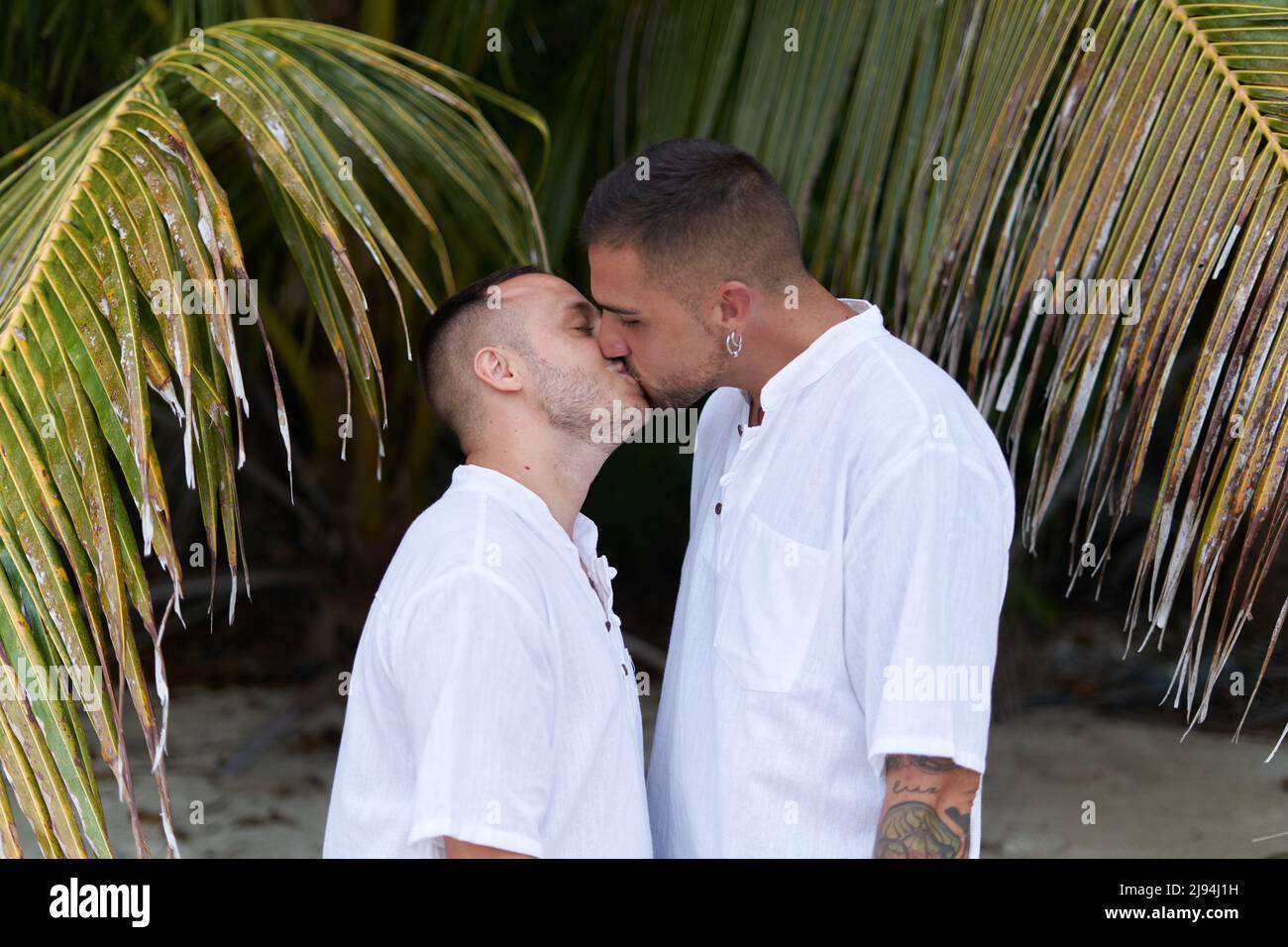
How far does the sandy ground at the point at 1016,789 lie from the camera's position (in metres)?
3.30

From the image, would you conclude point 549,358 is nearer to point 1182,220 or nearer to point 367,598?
point 1182,220

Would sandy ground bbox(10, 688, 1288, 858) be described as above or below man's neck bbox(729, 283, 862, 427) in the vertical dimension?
below

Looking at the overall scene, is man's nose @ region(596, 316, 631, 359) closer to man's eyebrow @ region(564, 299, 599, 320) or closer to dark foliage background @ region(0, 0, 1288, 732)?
man's eyebrow @ region(564, 299, 599, 320)

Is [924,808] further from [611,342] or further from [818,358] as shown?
[611,342]

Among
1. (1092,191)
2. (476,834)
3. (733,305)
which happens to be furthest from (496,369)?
(1092,191)

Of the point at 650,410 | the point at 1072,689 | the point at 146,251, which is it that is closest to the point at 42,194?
the point at 146,251

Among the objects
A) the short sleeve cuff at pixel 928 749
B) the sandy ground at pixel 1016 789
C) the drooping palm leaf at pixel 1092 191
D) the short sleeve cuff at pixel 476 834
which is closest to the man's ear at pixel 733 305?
the drooping palm leaf at pixel 1092 191

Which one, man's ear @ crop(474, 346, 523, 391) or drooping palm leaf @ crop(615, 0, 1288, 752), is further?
man's ear @ crop(474, 346, 523, 391)

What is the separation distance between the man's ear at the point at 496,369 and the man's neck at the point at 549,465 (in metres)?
0.07

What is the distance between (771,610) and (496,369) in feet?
1.60

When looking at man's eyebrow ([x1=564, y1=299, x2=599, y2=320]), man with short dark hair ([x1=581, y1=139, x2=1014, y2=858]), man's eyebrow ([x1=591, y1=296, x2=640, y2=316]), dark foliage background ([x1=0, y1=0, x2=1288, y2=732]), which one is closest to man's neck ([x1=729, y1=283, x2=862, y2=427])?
man with short dark hair ([x1=581, y1=139, x2=1014, y2=858])

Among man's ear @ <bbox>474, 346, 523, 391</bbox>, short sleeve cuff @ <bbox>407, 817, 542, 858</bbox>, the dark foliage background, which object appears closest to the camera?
short sleeve cuff @ <bbox>407, 817, 542, 858</bbox>

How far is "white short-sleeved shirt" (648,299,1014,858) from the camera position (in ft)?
4.27

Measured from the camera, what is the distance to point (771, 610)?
4.71 ft
